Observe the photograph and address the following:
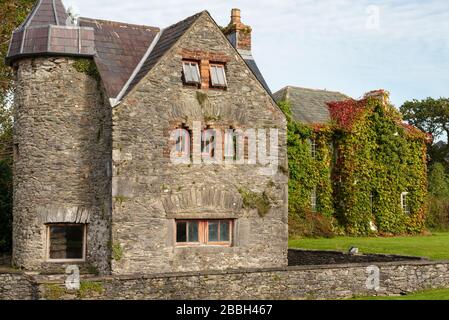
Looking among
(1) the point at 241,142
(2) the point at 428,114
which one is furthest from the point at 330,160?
(2) the point at 428,114

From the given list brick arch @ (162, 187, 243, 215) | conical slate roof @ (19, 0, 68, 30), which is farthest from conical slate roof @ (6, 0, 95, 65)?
brick arch @ (162, 187, 243, 215)

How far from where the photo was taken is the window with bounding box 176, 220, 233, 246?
2108cm

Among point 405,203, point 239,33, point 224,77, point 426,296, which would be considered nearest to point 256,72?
point 239,33

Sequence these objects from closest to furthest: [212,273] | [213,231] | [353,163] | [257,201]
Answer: [212,273], [213,231], [257,201], [353,163]

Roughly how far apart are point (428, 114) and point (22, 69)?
52.0 m

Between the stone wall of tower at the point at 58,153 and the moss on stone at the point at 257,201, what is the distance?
4.42 metres

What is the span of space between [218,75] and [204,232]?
16.0 feet

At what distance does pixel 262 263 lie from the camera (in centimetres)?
2197

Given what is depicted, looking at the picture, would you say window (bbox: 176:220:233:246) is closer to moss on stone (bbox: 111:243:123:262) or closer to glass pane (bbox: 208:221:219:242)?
glass pane (bbox: 208:221:219:242)

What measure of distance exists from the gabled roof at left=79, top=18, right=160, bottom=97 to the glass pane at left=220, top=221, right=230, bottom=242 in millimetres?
5145

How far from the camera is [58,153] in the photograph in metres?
21.4

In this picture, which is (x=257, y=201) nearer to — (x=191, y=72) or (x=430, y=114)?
(x=191, y=72)

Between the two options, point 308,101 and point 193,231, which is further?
point 308,101
